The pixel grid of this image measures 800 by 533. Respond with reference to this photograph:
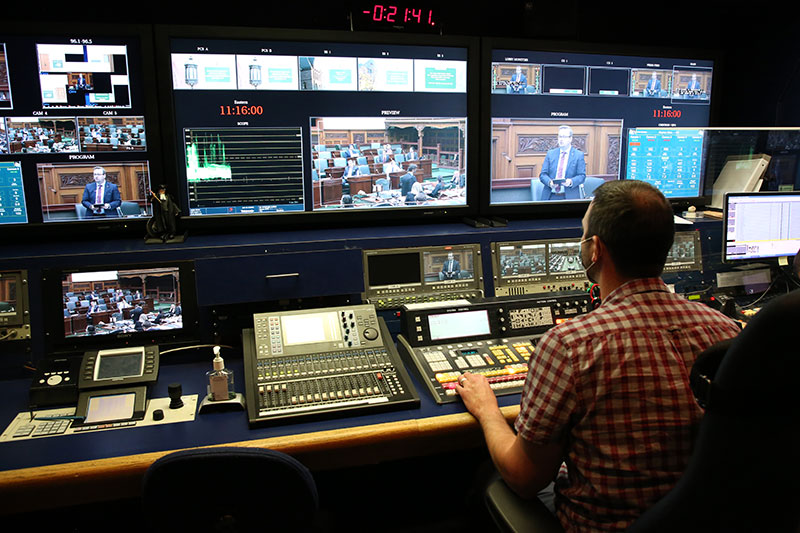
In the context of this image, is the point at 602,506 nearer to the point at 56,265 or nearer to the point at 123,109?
the point at 56,265

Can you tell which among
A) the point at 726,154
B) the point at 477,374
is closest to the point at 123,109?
the point at 477,374

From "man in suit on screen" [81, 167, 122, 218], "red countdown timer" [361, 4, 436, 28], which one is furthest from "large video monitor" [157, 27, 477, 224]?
"man in suit on screen" [81, 167, 122, 218]

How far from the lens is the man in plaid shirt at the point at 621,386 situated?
1.27 metres

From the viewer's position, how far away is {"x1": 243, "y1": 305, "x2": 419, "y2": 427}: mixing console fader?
5.92 ft

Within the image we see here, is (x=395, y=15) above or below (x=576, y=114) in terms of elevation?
above

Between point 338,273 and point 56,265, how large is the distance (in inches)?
38.0

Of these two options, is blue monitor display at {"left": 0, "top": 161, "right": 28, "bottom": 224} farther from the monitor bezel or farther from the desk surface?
the monitor bezel

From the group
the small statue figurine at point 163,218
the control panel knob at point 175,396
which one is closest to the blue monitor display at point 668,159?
the small statue figurine at point 163,218

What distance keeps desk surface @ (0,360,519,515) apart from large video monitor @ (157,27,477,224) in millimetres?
910

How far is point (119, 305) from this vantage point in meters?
2.06

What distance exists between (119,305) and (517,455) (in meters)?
1.45

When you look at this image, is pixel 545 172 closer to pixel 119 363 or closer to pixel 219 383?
pixel 219 383

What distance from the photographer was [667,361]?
4.21 feet

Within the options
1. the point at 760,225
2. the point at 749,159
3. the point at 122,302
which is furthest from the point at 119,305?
the point at 749,159
